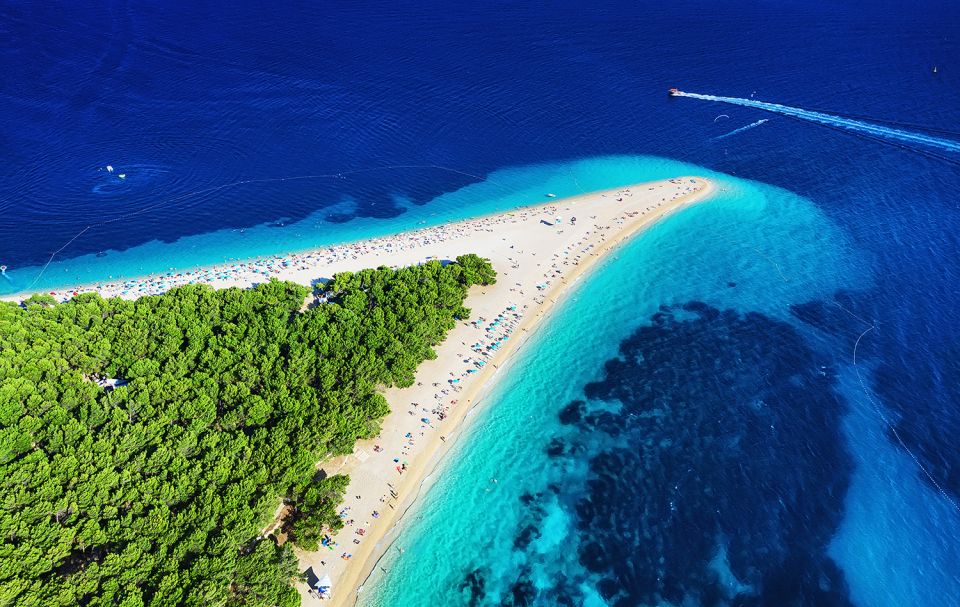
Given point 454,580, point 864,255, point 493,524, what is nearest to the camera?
point 454,580

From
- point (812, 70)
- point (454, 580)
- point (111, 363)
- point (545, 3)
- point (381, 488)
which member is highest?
point (545, 3)

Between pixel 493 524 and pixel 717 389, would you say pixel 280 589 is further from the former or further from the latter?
pixel 717 389

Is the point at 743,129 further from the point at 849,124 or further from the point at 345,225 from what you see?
the point at 345,225

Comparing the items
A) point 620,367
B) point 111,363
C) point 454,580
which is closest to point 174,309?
point 111,363

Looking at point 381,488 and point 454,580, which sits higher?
point 381,488

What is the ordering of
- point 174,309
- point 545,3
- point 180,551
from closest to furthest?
point 180,551 → point 174,309 → point 545,3

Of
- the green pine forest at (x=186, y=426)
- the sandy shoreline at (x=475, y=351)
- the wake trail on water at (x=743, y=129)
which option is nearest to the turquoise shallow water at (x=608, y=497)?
the sandy shoreline at (x=475, y=351)

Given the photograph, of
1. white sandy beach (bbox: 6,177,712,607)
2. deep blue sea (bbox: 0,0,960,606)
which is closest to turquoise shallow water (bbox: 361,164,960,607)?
deep blue sea (bbox: 0,0,960,606)

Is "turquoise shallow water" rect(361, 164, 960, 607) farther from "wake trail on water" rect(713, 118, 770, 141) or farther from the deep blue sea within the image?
"wake trail on water" rect(713, 118, 770, 141)

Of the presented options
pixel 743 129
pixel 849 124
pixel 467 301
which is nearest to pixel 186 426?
pixel 467 301
